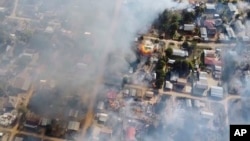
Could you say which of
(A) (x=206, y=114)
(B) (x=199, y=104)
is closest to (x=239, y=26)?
(B) (x=199, y=104)

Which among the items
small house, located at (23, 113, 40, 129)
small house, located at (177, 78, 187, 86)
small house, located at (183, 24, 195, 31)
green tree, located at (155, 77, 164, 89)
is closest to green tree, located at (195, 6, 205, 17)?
small house, located at (183, 24, 195, 31)

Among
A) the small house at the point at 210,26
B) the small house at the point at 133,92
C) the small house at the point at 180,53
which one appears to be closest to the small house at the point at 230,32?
the small house at the point at 210,26

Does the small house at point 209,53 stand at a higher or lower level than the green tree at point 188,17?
lower

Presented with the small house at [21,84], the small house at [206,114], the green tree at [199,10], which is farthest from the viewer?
the green tree at [199,10]

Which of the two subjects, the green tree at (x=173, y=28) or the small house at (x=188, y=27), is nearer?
the green tree at (x=173, y=28)

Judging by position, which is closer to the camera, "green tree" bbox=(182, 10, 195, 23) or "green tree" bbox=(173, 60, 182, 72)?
"green tree" bbox=(173, 60, 182, 72)

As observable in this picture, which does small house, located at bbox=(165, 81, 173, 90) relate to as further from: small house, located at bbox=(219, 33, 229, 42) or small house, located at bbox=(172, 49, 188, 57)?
small house, located at bbox=(219, 33, 229, 42)

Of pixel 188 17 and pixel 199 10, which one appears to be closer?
pixel 188 17

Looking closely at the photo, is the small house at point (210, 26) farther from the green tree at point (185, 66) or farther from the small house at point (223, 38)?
the green tree at point (185, 66)

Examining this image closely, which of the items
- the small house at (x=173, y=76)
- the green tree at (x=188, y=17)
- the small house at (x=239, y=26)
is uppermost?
the green tree at (x=188, y=17)

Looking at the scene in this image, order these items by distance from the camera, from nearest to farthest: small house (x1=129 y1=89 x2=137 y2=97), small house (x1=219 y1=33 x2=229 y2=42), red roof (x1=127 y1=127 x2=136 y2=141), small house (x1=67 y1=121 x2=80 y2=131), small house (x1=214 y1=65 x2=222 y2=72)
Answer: red roof (x1=127 y1=127 x2=136 y2=141) < small house (x1=67 y1=121 x2=80 y2=131) < small house (x1=129 y1=89 x2=137 y2=97) < small house (x1=214 y1=65 x2=222 y2=72) < small house (x1=219 y1=33 x2=229 y2=42)

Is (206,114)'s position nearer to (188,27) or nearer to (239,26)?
(188,27)
